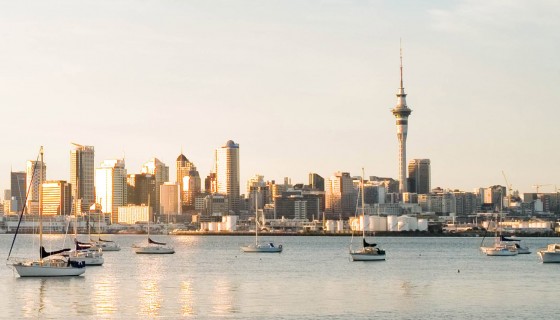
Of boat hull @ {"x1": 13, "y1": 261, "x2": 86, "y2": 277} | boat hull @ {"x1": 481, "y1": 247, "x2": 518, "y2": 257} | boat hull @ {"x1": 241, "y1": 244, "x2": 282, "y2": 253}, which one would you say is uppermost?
boat hull @ {"x1": 13, "y1": 261, "x2": 86, "y2": 277}

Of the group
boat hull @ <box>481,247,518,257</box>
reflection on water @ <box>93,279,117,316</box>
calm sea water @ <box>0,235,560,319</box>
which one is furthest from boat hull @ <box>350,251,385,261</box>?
reflection on water @ <box>93,279,117,316</box>

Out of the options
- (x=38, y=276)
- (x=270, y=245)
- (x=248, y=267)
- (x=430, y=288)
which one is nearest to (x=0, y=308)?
(x=38, y=276)

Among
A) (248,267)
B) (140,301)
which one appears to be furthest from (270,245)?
(140,301)

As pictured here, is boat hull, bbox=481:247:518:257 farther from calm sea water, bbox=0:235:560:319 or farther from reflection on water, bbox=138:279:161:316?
reflection on water, bbox=138:279:161:316

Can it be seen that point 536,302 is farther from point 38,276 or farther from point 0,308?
point 38,276

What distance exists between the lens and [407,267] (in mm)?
113062

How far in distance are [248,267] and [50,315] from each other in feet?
171

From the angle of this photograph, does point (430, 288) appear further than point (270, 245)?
No

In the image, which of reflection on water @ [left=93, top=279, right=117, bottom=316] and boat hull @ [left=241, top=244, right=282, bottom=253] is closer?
reflection on water @ [left=93, top=279, right=117, bottom=316]

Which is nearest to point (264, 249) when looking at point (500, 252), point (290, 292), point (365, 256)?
point (500, 252)

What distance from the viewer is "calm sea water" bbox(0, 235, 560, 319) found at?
6319 cm

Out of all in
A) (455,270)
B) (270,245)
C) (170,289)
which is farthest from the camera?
(270,245)

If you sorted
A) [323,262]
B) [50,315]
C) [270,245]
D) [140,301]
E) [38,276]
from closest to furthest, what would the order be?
[50,315], [140,301], [38,276], [323,262], [270,245]

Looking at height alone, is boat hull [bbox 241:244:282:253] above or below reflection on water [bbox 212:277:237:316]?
above
